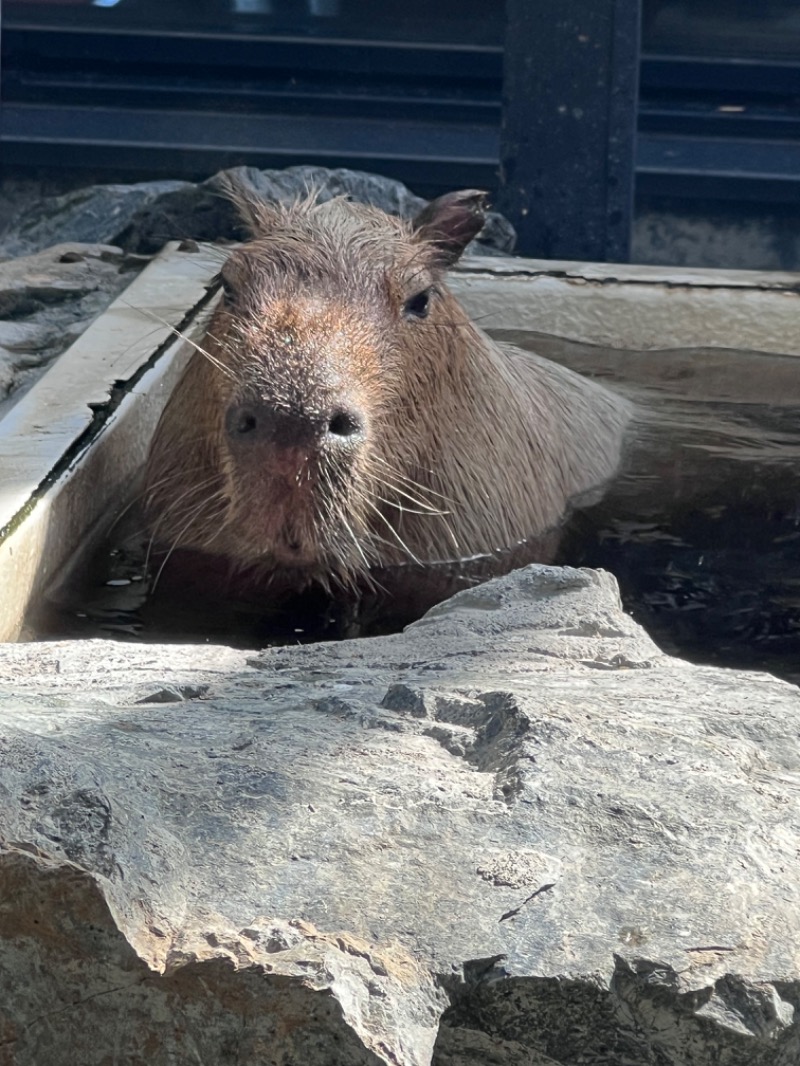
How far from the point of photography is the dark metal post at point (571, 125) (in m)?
6.90

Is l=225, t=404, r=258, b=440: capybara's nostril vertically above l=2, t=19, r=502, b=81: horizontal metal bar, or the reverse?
l=2, t=19, r=502, b=81: horizontal metal bar

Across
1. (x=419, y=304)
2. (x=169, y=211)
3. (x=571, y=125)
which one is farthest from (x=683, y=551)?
(x=571, y=125)

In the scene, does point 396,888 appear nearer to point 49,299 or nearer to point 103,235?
point 49,299

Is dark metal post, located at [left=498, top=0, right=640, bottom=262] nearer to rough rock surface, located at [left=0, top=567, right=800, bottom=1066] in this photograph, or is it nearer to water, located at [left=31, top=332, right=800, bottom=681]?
water, located at [left=31, top=332, right=800, bottom=681]

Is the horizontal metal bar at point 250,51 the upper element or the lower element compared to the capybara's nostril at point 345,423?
upper

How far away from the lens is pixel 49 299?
5301mm

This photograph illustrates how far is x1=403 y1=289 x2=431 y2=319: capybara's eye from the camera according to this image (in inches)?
149

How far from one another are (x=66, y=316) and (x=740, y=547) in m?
2.44

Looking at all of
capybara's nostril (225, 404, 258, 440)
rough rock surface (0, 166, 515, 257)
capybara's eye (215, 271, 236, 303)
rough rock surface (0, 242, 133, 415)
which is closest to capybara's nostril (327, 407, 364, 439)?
capybara's nostril (225, 404, 258, 440)

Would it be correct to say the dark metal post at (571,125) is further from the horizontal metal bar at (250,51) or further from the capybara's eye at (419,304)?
the capybara's eye at (419,304)

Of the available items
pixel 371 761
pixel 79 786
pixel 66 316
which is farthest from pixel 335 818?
pixel 66 316

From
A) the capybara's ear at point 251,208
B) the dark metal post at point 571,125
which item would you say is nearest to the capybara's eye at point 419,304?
the capybara's ear at point 251,208

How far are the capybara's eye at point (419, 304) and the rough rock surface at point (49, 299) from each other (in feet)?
3.99

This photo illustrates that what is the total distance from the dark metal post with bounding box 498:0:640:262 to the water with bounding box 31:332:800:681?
2014 millimetres
